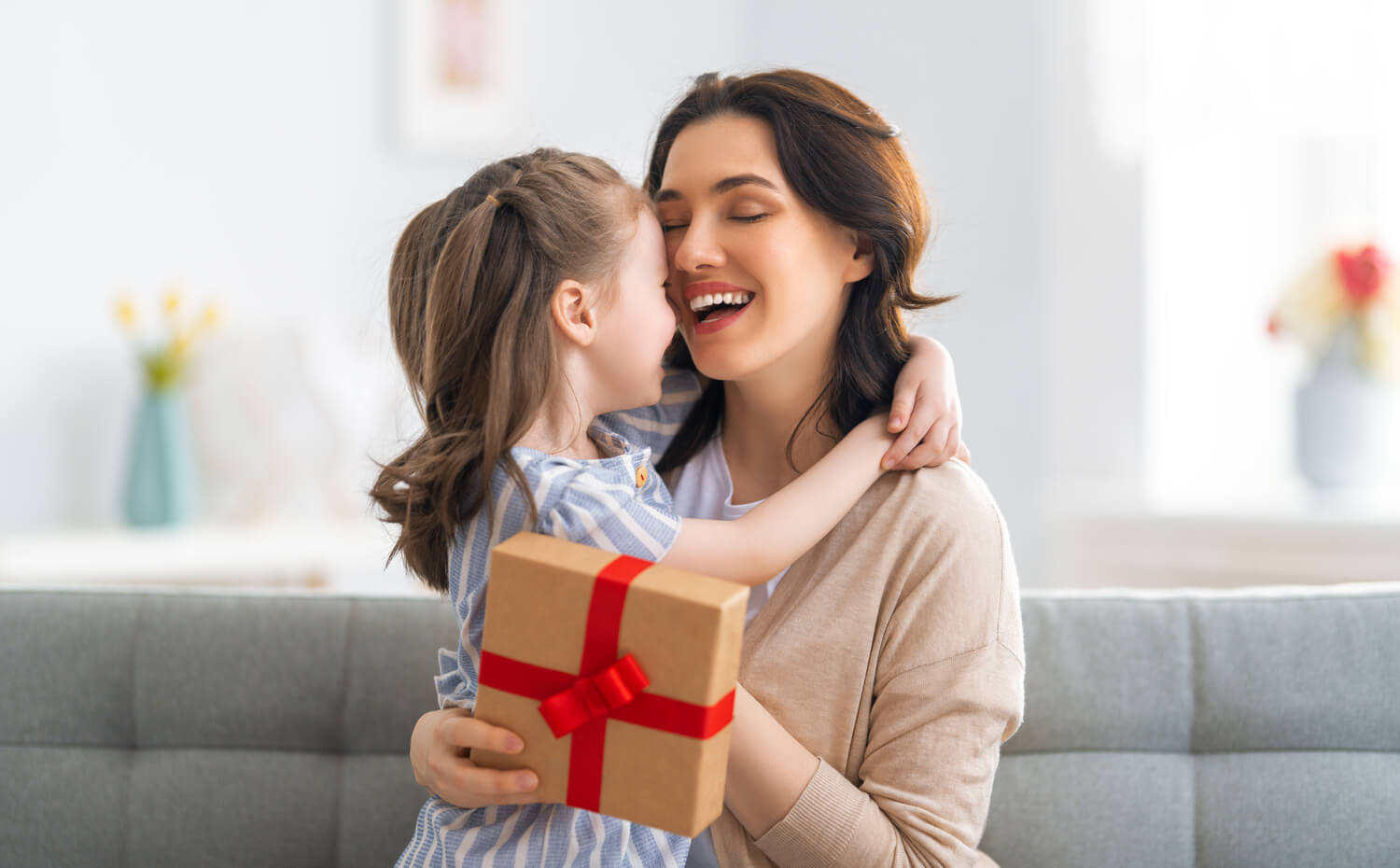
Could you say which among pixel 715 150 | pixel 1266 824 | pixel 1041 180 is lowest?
pixel 1266 824

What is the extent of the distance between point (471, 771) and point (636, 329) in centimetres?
49

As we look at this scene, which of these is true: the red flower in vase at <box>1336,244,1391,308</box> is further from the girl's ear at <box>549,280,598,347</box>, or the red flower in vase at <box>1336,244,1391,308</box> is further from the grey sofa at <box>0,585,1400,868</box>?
the girl's ear at <box>549,280,598,347</box>

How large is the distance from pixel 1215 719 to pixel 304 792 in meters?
1.20

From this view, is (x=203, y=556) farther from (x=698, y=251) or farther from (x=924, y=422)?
(x=924, y=422)

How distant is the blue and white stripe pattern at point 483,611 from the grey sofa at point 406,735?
1.15 feet

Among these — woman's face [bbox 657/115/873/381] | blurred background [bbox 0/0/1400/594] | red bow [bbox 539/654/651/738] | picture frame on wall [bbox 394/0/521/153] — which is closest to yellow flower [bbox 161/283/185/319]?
blurred background [bbox 0/0/1400/594]

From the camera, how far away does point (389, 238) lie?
144 inches

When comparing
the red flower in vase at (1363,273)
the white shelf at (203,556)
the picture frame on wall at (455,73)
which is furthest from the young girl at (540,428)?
the picture frame on wall at (455,73)

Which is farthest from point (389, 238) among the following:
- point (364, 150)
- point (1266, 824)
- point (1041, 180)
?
point (1266, 824)

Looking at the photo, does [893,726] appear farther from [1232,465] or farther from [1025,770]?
[1232,465]

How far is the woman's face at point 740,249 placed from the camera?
1.29 metres

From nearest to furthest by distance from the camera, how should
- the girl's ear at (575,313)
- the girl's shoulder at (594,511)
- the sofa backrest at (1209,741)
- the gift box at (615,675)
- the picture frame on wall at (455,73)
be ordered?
1. the gift box at (615,675)
2. the girl's shoulder at (594,511)
3. the girl's ear at (575,313)
4. the sofa backrest at (1209,741)
5. the picture frame on wall at (455,73)

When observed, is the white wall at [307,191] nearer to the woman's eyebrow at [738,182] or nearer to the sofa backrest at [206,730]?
the sofa backrest at [206,730]

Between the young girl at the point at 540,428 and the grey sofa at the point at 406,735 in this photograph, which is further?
the grey sofa at the point at 406,735
